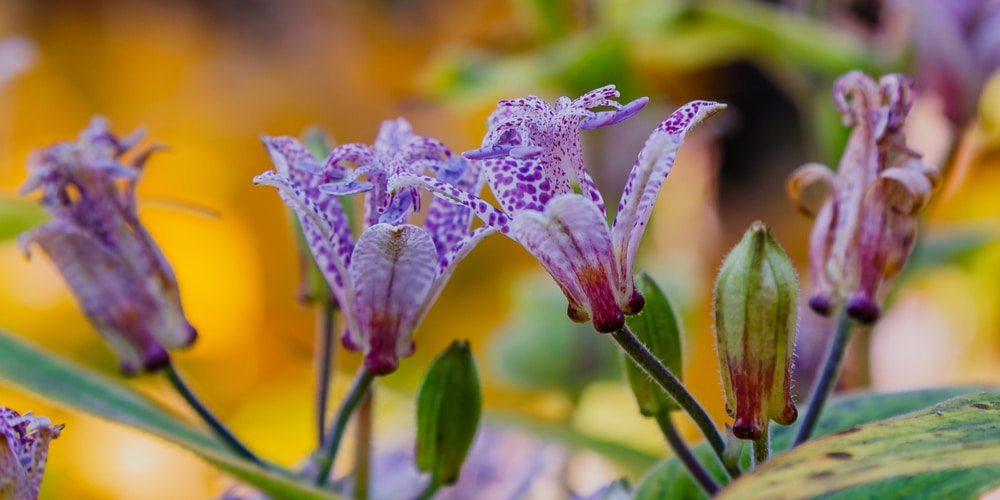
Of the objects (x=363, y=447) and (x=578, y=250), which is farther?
(x=363, y=447)

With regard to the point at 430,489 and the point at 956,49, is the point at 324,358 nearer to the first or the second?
the point at 430,489

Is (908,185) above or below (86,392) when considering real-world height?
above

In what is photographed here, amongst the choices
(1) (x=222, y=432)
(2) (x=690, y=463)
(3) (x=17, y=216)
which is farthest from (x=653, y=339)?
(3) (x=17, y=216)

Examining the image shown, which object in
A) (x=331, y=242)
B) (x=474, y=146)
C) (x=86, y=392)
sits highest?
(x=331, y=242)

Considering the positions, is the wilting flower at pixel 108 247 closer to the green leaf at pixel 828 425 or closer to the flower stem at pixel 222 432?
the flower stem at pixel 222 432

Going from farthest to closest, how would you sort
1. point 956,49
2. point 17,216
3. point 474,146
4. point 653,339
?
1. point 474,146
2. point 956,49
3. point 17,216
4. point 653,339
